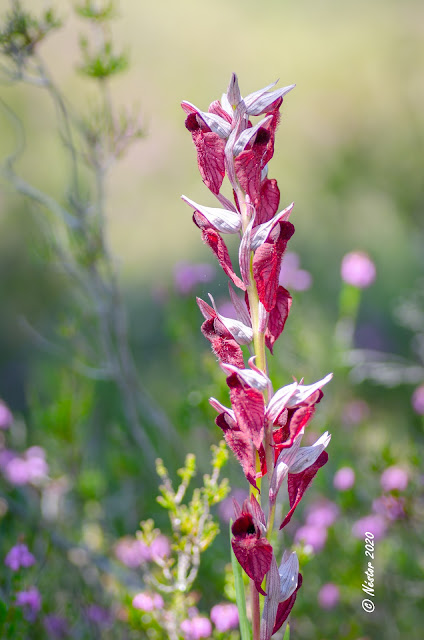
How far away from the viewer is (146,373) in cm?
475

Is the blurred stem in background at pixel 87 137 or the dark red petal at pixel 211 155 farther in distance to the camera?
the blurred stem in background at pixel 87 137

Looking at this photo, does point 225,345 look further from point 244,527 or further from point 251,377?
point 244,527

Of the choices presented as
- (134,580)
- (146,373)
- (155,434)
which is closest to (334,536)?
(134,580)

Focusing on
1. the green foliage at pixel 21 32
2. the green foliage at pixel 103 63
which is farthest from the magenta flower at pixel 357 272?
the green foliage at pixel 21 32

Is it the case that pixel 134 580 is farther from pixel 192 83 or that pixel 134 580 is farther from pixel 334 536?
pixel 192 83

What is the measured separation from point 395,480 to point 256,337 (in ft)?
4.03

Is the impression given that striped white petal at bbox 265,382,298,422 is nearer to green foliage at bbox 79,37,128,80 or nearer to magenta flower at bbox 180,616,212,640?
magenta flower at bbox 180,616,212,640

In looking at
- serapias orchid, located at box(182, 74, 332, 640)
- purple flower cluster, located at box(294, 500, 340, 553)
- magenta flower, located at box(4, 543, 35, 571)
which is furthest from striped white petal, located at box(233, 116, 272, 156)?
purple flower cluster, located at box(294, 500, 340, 553)

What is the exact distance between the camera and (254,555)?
2.64ft

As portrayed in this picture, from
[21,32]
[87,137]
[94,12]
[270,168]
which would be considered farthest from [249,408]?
[270,168]

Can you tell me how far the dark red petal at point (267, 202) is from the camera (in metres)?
0.87

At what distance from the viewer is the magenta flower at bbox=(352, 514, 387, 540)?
6.38 ft

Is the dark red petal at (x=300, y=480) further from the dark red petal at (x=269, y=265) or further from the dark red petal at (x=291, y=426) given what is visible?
the dark red petal at (x=269, y=265)

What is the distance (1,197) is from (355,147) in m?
3.32
